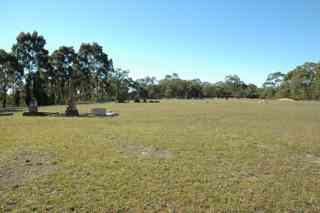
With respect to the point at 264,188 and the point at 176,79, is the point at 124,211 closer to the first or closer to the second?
the point at 264,188

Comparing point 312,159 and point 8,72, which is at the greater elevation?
point 8,72

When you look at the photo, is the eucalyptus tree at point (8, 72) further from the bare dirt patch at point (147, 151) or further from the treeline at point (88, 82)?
the bare dirt patch at point (147, 151)

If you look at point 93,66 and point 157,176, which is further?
point 93,66

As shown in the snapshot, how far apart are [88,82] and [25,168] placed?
56947 millimetres

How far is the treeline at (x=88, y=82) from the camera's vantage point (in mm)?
40812

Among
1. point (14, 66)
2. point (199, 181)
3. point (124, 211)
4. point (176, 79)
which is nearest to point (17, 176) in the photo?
point (124, 211)

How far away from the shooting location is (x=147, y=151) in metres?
6.73

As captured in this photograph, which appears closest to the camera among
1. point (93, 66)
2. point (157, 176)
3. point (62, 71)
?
point (157, 176)

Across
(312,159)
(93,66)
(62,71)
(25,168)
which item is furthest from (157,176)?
(93,66)

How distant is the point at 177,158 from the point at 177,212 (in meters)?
2.74

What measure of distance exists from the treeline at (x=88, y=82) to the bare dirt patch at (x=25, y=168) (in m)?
17.8

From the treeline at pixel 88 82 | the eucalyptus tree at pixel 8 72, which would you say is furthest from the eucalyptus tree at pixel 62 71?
the eucalyptus tree at pixel 8 72

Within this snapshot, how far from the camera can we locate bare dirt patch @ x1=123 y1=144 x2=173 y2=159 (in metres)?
6.26

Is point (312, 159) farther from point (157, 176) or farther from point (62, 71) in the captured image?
point (62, 71)
